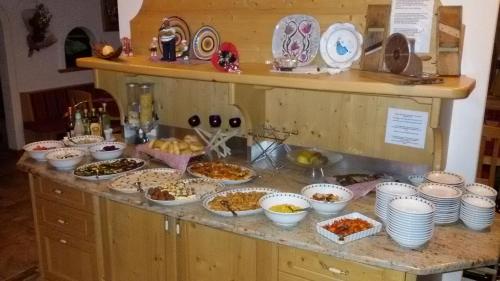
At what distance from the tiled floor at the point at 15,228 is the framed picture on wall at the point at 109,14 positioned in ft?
8.07

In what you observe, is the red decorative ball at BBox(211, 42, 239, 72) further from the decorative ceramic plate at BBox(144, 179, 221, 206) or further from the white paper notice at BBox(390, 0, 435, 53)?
the white paper notice at BBox(390, 0, 435, 53)

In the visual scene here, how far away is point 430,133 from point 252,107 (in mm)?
842

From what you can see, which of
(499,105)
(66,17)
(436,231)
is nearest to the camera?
(436,231)

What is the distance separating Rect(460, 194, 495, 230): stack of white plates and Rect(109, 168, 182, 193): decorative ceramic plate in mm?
1273

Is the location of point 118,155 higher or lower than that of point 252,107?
lower

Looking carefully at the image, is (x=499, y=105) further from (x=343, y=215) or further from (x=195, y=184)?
(x=195, y=184)

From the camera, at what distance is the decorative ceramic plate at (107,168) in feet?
7.35

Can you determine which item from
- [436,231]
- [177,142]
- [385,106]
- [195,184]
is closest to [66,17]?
[177,142]

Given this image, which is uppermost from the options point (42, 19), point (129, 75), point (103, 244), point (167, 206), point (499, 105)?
point (42, 19)

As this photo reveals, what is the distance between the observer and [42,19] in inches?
226

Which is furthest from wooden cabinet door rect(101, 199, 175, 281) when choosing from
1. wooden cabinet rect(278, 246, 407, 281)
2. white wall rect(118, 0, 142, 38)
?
white wall rect(118, 0, 142, 38)

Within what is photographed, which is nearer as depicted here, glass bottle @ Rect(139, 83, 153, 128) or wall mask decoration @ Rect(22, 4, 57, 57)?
glass bottle @ Rect(139, 83, 153, 128)

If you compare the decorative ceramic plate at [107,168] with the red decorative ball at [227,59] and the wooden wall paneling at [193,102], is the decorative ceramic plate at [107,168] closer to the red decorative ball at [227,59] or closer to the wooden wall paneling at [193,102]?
the wooden wall paneling at [193,102]

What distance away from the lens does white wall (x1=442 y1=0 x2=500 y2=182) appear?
6.08 feet
